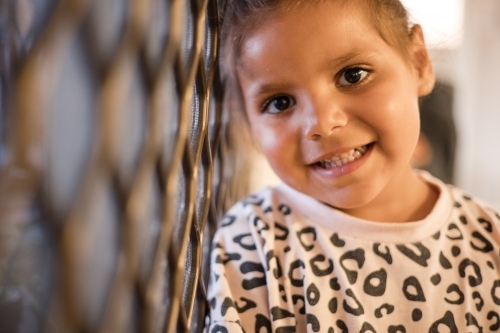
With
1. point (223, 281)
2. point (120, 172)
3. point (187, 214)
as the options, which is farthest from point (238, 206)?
point (120, 172)

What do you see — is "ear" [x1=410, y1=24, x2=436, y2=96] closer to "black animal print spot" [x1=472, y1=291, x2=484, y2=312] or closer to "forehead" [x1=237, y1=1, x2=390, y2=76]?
"forehead" [x1=237, y1=1, x2=390, y2=76]

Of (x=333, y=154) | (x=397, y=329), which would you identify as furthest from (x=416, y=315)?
(x=333, y=154)

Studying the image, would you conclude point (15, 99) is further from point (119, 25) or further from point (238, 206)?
point (238, 206)

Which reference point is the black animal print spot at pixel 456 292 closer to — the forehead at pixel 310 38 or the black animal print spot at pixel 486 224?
the black animal print spot at pixel 486 224

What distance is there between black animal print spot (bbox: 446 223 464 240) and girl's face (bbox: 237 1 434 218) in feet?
0.48

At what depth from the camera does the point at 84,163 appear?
309 millimetres

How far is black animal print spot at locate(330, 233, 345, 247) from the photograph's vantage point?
83 centimetres

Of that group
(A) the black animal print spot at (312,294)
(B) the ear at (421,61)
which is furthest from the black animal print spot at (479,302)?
(B) the ear at (421,61)

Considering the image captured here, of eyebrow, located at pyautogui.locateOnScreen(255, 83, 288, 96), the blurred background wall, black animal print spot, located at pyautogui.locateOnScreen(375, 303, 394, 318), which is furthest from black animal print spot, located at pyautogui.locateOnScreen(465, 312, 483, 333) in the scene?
the blurred background wall

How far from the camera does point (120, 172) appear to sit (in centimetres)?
33

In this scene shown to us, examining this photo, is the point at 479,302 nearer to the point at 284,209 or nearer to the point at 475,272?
the point at 475,272

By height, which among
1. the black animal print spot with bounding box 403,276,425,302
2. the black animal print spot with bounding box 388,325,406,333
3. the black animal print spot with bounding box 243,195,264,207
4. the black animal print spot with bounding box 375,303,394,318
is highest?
the black animal print spot with bounding box 243,195,264,207

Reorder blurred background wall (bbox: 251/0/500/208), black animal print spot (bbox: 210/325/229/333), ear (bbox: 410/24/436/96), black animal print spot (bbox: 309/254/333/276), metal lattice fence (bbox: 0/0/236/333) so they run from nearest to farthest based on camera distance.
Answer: metal lattice fence (bbox: 0/0/236/333), black animal print spot (bbox: 210/325/229/333), black animal print spot (bbox: 309/254/333/276), ear (bbox: 410/24/436/96), blurred background wall (bbox: 251/0/500/208)

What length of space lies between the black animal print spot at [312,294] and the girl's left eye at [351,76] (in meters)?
0.30
